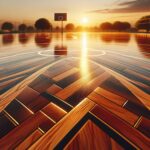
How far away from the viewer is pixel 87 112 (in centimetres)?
185

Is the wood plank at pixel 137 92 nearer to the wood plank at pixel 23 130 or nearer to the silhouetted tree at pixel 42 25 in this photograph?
the wood plank at pixel 23 130

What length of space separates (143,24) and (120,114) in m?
34.7

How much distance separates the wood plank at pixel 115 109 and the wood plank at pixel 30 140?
0.84 m

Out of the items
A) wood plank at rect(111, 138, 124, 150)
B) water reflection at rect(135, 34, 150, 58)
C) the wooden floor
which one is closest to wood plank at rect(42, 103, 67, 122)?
the wooden floor

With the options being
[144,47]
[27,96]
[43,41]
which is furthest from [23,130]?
[43,41]

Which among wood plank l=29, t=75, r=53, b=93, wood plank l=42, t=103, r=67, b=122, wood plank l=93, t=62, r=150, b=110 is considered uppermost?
wood plank l=93, t=62, r=150, b=110

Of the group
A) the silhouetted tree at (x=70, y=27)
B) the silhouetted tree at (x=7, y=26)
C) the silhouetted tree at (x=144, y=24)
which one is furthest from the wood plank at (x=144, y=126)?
the silhouetted tree at (x=70, y=27)

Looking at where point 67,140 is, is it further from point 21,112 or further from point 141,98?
point 141,98

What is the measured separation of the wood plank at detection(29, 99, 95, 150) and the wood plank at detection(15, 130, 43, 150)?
0.13ft

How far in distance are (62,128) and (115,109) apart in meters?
0.69

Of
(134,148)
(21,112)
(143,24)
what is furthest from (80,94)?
(143,24)

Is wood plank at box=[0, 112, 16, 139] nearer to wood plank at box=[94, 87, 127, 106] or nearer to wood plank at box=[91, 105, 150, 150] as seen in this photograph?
wood plank at box=[91, 105, 150, 150]

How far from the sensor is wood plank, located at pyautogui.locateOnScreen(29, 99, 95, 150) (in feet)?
4.46

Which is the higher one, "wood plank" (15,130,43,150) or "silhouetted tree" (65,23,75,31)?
"silhouetted tree" (65,23,75,31)
